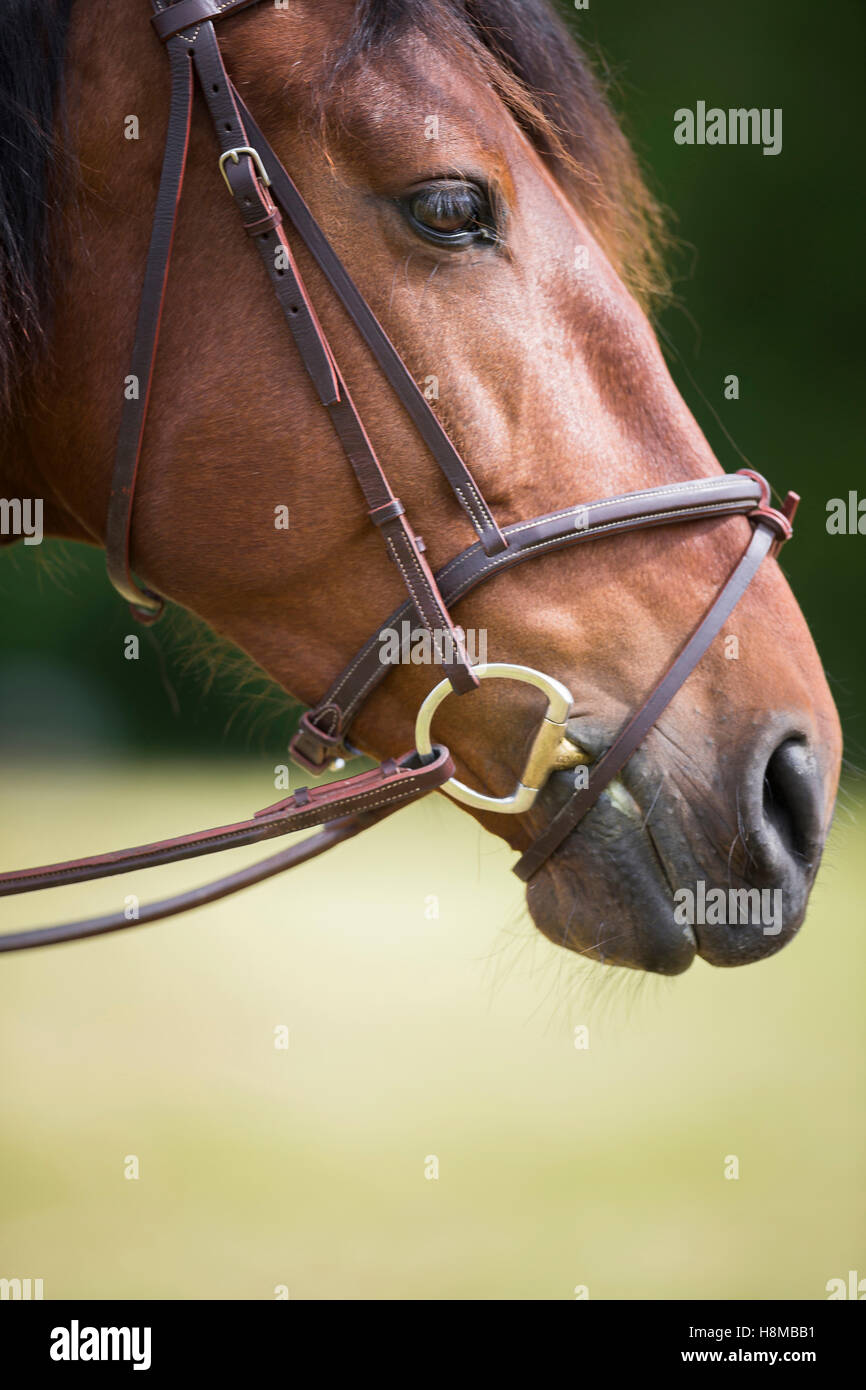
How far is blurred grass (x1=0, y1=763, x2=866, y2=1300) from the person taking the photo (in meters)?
3.06

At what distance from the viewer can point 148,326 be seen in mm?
1515

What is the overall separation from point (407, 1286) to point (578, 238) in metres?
2.69

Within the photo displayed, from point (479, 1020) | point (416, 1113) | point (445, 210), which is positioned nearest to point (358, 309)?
point (445, 210)

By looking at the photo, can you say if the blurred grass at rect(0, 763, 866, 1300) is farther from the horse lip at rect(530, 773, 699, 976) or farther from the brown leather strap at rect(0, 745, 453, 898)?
the brown leather strap at rect(0, 745, 453, 898)

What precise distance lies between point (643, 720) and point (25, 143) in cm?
119

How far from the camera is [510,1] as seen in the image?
1.64 m

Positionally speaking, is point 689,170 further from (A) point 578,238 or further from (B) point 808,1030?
(A) point 578,238

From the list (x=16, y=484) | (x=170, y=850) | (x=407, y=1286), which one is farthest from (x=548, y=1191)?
(x=16, y=484)

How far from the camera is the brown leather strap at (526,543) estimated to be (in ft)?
5.00

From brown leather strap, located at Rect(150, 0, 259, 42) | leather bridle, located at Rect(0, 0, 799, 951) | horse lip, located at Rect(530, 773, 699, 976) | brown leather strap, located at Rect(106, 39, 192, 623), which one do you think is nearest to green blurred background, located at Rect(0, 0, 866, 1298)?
horse lip, located at Rect(530, 773, 699, 976)

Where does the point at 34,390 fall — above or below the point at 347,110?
below

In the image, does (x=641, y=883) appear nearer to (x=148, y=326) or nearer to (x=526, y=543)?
(x=526, y=543)

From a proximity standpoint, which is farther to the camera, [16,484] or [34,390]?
[16,484]

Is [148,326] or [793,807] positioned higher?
[148,326]
